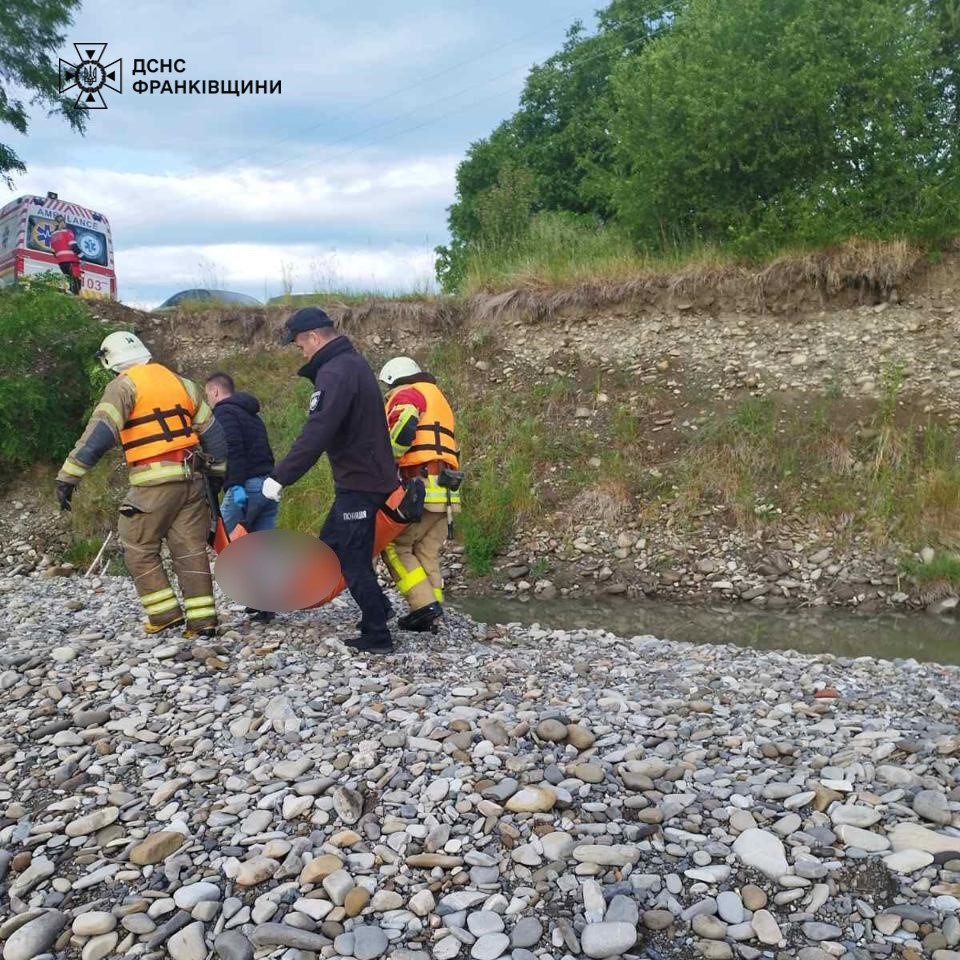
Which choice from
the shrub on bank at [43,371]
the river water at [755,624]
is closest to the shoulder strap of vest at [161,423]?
the river water at [755,624]

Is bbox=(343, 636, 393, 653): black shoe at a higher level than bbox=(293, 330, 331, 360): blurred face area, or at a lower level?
lower

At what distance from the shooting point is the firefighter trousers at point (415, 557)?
628cm

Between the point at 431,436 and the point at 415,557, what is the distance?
98 cm

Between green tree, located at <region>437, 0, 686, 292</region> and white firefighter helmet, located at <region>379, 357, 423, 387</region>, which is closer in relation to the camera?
white firefighter helmet, located at <region>379, 357, 423, 387</region>

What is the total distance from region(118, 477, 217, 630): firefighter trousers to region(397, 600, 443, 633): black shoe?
4.77 feet

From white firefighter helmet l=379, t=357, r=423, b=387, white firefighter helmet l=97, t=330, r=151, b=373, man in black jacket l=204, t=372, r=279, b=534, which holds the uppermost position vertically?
white firefighter helmet l=97, t=330, r=151, b=373

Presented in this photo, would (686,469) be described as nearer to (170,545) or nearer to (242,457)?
(242,457)

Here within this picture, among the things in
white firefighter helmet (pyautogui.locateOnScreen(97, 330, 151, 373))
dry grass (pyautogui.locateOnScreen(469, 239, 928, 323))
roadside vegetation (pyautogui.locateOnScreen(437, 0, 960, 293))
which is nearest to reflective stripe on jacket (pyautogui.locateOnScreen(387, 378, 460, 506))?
white firefighter helmet (pyautogui.locateOnScreen(97, 330, 151, 373))

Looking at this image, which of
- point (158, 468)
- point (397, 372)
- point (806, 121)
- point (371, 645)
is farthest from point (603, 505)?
point (158, 468)

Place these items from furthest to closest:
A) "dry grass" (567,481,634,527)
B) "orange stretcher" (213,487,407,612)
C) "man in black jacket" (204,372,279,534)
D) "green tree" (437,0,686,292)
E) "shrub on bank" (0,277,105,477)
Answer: "green tree" (437,0,686,292)
"shrub on bank" (0,277,105,477)
"dry grass" (567,481,634,527)
"man in black jacket" (204,372,279,534)
"orange stretcher" (213,487,407,612)

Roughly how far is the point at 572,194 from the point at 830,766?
770 inches

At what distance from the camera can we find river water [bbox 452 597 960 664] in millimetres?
8148

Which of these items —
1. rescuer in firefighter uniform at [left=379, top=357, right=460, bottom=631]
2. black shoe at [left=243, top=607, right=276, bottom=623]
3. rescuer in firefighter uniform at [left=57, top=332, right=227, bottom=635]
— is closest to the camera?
rescuer in firefighter uniform at [left=57, top=332, right=227, bottom=635]

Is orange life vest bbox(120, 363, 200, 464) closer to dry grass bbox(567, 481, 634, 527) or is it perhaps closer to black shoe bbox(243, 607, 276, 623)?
black shoe bbox(243, 607, 276, 623)
